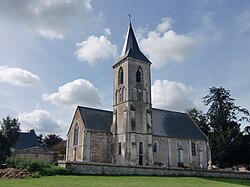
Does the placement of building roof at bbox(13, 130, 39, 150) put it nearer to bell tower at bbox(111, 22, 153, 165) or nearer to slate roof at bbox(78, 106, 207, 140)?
slate roof at bbox(78, 106, 207, 140)

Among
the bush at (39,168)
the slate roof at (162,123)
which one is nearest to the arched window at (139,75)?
the slate roof at (162,123)

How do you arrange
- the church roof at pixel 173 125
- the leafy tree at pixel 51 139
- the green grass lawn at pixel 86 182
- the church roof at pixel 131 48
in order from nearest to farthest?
the green grass lawn at pixel 86 182 < the church roof at pixel 131 48 < the church roof at pixel 173 125 < the leafy tree at pixel 51 139

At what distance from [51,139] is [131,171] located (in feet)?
144

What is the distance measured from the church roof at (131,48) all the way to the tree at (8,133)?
17577mm

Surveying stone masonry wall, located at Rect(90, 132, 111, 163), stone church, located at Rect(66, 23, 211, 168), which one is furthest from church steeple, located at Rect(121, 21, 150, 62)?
stone masonry wall, located at Rect(90, 132, 111, 163)

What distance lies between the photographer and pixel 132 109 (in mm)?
38344

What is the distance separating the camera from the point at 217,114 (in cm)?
4947

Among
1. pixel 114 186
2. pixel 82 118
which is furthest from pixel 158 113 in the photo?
pixel 114 186

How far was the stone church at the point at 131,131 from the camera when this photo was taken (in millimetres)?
37125

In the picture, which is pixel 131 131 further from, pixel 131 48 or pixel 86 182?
pixel 86 182

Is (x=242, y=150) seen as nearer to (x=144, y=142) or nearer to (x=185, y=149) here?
(x=185, y=149)

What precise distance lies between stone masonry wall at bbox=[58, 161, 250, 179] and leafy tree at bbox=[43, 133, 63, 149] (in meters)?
42.0

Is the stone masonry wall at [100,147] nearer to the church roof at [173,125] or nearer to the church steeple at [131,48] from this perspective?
the church roof at [173,125]

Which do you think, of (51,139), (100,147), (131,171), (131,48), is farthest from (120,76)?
(51,139)
